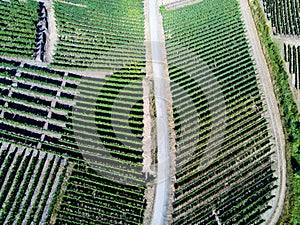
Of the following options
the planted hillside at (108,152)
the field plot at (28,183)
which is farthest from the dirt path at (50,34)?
the field plot at (28,183)

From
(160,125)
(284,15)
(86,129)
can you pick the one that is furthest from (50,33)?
(284,15)

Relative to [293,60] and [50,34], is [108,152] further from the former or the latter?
[293,60]

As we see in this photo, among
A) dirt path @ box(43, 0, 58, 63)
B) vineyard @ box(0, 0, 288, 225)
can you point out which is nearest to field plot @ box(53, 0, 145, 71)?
vineyard @ box(0, 0, 288, 225)

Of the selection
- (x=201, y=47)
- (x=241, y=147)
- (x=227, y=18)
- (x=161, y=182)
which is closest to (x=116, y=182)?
(x=161, y=182)

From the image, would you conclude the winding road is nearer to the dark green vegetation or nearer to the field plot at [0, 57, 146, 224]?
the field plot at [0, 57, 146, 224]

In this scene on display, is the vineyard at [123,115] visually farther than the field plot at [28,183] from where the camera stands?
Yes

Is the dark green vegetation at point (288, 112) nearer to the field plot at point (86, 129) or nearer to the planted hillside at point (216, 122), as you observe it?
the planted hillside at point (216, 122)

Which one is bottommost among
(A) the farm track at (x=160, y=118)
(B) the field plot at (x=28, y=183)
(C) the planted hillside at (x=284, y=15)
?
(B) the field plot at (x=28, y=183)
